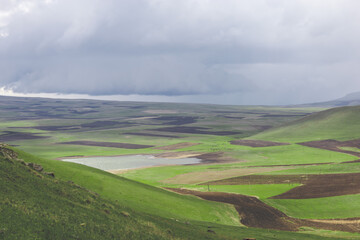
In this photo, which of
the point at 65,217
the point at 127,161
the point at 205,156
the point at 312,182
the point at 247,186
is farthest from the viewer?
the point at 205,156

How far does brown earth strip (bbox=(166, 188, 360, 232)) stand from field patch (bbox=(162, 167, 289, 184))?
97.8 feet

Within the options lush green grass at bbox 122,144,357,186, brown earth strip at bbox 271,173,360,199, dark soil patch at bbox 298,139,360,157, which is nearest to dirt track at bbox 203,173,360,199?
brown earth strip at bbox 271,173,360,199

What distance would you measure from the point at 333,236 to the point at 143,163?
10117 cm

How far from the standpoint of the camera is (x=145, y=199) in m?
58.2

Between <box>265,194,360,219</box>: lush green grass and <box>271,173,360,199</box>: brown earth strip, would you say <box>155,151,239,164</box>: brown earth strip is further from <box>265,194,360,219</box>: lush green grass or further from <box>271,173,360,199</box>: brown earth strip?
<box>265,194,360,219</box>: lush green grass

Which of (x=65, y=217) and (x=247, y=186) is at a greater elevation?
(x=65, y=217)

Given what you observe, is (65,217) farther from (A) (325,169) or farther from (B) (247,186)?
(A) (325,169)

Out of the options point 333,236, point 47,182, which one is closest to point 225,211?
point 333,236

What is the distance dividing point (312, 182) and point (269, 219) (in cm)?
3733

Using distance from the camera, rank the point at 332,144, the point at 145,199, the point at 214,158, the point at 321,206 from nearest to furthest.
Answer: the point at 145,199 < the point at 321,206 < the point at 214,158 < the point at 332,144

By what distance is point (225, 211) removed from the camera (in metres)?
62.6

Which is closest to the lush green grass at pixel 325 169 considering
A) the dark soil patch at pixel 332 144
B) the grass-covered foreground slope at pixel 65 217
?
the dark soil patch at pixel 332 144

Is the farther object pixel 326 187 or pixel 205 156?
pixel 205 156

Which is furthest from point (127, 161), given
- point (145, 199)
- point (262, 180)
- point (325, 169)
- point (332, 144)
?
point (332, 144)
